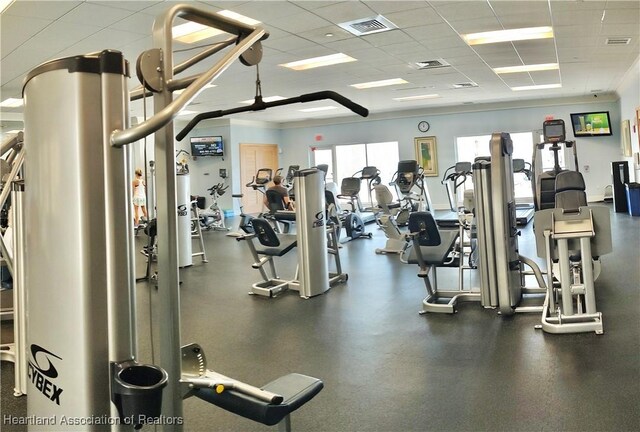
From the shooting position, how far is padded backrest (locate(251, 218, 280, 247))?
496 centimetres

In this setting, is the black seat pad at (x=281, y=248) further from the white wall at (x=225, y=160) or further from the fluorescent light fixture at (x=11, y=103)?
the white wall at (x=225, y=160)

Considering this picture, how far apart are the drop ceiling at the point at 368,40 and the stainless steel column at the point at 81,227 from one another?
241 centimetres

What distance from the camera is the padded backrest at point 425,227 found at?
412cm

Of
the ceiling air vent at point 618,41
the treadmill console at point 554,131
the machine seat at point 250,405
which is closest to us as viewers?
the machine seat at point 250,405

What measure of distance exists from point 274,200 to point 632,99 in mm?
7231

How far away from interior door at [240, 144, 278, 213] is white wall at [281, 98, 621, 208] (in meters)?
0.86

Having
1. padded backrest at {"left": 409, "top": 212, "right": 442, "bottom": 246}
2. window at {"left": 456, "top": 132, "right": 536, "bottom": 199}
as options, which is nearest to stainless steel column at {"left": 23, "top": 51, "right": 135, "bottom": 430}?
padded backrest at {"left": 409, "top": 212, "right": 442, "bottom": 246}

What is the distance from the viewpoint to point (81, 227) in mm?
1169

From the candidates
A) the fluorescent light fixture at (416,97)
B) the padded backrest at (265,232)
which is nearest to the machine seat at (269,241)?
the padded backrest at (265,232)

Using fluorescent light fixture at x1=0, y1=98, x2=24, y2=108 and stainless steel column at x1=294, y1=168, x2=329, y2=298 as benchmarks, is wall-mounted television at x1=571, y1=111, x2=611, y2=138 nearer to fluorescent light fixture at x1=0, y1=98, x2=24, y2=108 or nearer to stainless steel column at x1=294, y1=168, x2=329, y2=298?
stainless steel column at x1=294, y1=168, x2=329, y2=298

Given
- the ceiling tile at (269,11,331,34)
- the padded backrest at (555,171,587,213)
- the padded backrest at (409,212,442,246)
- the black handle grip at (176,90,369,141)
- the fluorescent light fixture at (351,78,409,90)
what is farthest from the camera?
the fluorescent light fixture at (351,78,409,90)

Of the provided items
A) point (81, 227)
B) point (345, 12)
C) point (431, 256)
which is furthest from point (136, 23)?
point (81, 227)

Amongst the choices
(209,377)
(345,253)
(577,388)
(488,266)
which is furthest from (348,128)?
(209,377)

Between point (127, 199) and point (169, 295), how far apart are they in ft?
0.98
